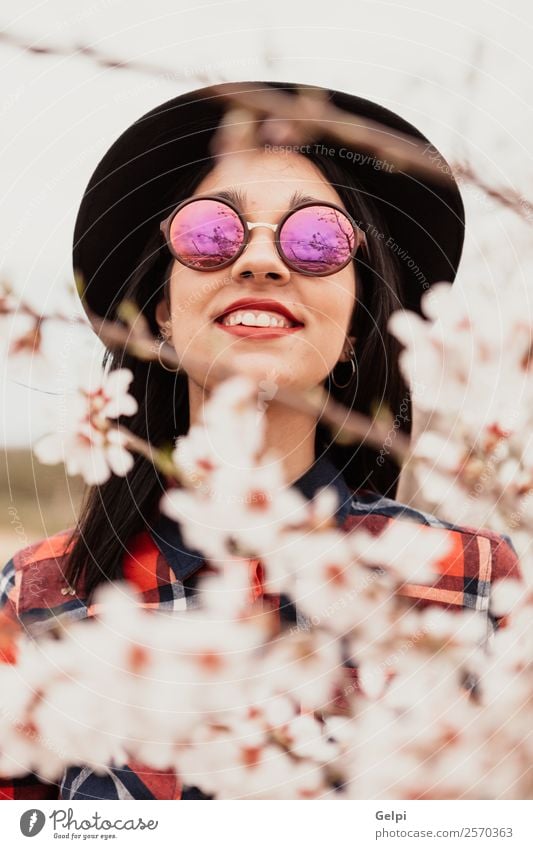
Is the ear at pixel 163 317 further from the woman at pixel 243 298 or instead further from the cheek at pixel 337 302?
the cheek at pixel 337 302

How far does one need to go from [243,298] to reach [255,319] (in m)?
0.03

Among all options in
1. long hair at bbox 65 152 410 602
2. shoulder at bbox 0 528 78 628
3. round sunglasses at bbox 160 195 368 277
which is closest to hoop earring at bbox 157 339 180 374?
long hair at bbox 65 152 410 602

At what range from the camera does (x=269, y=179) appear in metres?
0.92

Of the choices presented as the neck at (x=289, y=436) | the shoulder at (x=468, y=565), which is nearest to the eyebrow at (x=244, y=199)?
the neck at (x=289, y=436)

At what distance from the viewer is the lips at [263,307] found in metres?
0.93

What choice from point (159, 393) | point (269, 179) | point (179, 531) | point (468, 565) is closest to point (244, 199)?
point (269, 179)

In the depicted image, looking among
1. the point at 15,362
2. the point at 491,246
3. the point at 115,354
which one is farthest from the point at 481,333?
the point at 15,362

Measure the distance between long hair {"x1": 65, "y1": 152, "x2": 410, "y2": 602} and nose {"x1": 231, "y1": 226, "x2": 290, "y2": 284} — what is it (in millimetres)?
114

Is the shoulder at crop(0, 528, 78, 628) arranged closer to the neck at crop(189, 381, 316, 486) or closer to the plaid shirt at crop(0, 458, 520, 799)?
the plaid shirt at crop(0, 458, 520, 799)

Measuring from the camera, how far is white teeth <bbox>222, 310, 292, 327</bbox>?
0.94 meters

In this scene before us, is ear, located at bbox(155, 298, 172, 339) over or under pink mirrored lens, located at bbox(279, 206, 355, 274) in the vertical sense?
under

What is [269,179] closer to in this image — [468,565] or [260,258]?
[260,258]

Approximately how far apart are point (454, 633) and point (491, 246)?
1.67 feet

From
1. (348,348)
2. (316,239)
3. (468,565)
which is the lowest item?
(468,565)
